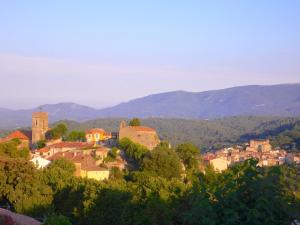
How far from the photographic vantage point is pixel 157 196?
21.5 metres

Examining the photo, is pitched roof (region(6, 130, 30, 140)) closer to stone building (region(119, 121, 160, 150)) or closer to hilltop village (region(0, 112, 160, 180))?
hilltop village (region(0, 112, 160, 180))

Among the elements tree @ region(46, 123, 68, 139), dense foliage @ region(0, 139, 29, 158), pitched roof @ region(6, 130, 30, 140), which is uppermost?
tree @ region(46, 123, 68, 139)

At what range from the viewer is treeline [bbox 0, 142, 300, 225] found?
9.65m

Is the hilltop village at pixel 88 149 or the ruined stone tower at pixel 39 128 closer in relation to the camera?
the hilltop village at pixel 88 149

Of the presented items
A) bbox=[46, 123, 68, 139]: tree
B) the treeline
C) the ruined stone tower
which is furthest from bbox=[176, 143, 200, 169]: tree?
the ruined stone tower

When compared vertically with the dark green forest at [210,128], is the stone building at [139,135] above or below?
above

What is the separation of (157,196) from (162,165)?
45.4ft

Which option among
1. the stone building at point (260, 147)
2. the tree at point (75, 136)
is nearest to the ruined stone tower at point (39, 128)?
the tree at point (75, 136)

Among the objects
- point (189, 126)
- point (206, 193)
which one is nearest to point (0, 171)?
point (206, 193)

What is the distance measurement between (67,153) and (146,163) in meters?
7.17

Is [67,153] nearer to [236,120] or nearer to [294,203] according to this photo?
[294,203]

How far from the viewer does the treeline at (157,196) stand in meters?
9.65

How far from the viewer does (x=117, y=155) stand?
39094 mm

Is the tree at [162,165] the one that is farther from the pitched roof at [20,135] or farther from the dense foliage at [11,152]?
the pitched roof at [20,135]
